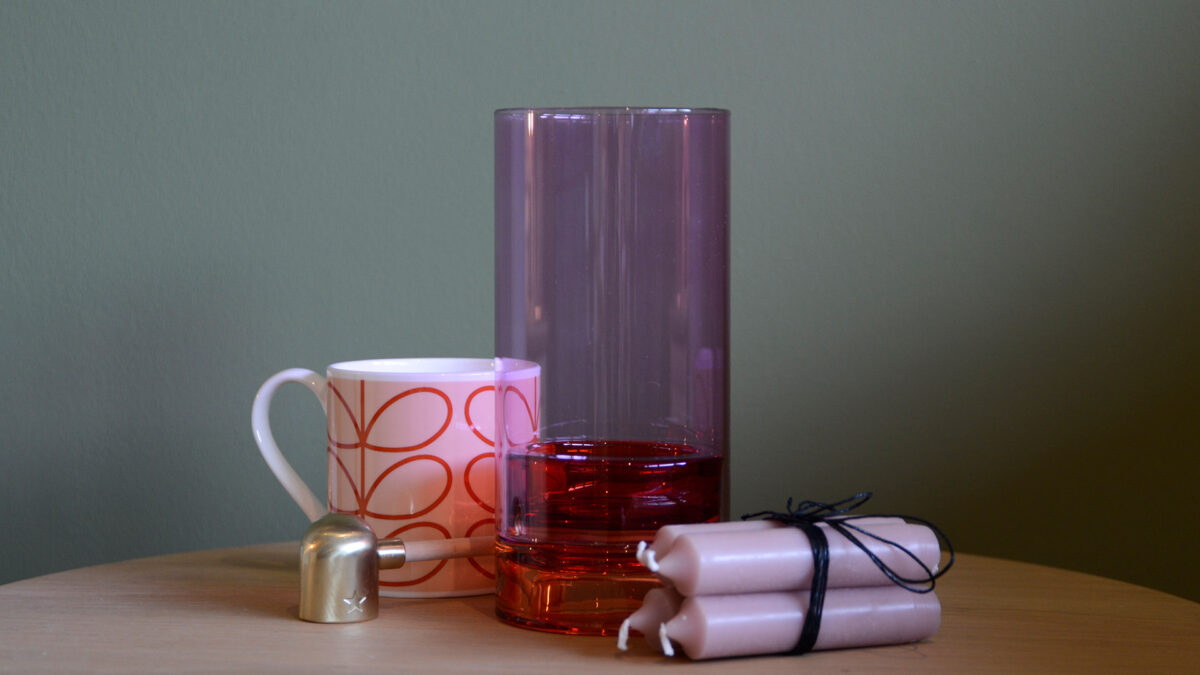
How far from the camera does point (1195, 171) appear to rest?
1.08 meters

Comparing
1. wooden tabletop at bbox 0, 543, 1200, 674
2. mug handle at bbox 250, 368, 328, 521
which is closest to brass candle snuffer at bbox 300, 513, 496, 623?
wooden tabletop at bbox 0, 543, 1200, 674

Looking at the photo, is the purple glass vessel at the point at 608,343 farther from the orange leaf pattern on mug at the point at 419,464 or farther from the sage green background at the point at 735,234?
the sage green background at the point at 735,234

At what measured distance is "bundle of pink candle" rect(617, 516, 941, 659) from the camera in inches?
21.4

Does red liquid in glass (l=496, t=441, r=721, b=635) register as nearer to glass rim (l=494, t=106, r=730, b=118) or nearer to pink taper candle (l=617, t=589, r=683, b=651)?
pink taper candle (l=617, t=589, r=683, b=651)

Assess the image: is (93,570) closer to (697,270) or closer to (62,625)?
(62,625)

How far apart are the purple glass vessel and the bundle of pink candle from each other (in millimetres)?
38

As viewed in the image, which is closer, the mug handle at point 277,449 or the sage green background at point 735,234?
the mug handle at point 277,449

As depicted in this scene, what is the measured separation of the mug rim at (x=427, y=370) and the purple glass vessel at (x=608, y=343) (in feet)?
0.03

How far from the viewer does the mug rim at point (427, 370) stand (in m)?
0.64

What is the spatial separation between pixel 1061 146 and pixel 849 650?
2.21 ft

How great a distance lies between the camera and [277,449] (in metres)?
0.78

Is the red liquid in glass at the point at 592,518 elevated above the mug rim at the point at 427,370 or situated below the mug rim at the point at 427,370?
below

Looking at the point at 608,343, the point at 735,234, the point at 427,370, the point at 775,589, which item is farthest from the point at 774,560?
the point at 735,234

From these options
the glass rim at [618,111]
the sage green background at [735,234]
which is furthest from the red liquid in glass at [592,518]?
the sage green background at [735,234]
